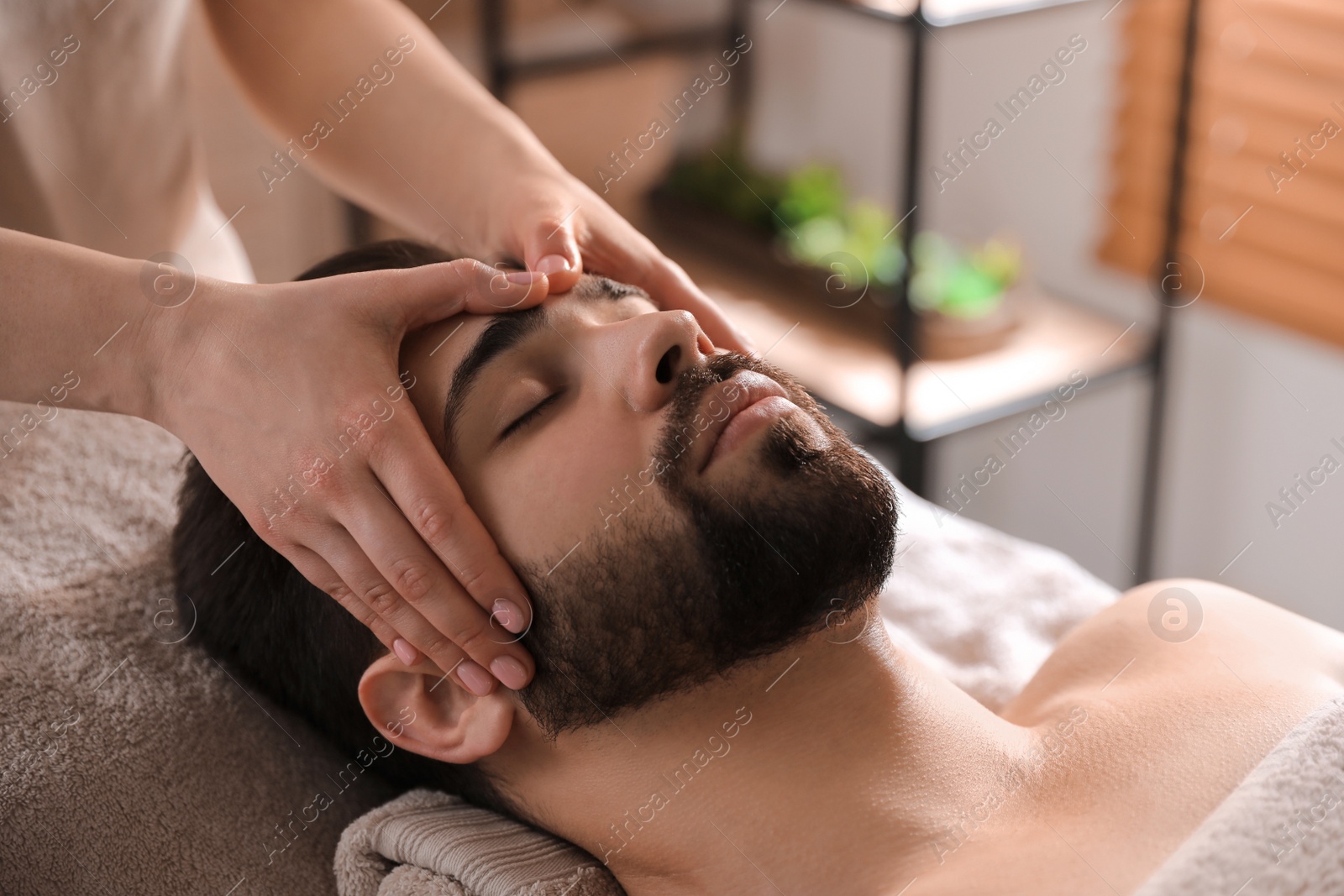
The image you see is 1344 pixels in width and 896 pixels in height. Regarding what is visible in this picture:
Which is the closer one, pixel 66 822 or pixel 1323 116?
pixel 66 822

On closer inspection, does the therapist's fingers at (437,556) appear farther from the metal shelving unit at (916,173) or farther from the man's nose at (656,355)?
the metal shelving unit at (916,173)

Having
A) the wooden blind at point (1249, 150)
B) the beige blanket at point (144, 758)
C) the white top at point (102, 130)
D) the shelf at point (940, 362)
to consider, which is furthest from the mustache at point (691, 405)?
the wooden blind at point (1249, 150)

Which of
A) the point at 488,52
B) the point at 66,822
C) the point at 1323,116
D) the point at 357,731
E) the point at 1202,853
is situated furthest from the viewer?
the point at 488,52

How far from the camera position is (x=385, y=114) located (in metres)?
1.29

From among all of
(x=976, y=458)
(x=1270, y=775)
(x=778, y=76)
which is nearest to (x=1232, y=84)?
(x=976, y=458)

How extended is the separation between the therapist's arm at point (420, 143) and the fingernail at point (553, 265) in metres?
0.02

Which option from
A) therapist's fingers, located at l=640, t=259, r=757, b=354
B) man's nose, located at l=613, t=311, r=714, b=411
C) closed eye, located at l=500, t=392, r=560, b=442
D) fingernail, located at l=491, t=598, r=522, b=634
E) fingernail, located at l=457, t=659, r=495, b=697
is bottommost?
fingernail, located at l=457, t=659, r=495, b=697

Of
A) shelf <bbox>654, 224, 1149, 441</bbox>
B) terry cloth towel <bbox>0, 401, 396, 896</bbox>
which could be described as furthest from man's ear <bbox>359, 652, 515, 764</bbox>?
shelf <bbox>654, 224, 1149, 441</bbox>

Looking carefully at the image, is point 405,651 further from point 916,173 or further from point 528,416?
point 916,173

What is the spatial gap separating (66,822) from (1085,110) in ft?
6.58

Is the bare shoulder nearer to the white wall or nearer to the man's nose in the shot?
the man's nose

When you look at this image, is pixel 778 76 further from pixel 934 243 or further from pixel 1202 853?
pixel 1202 853

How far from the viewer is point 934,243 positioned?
231 centimetres

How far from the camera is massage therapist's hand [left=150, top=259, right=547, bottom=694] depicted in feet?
2.79
